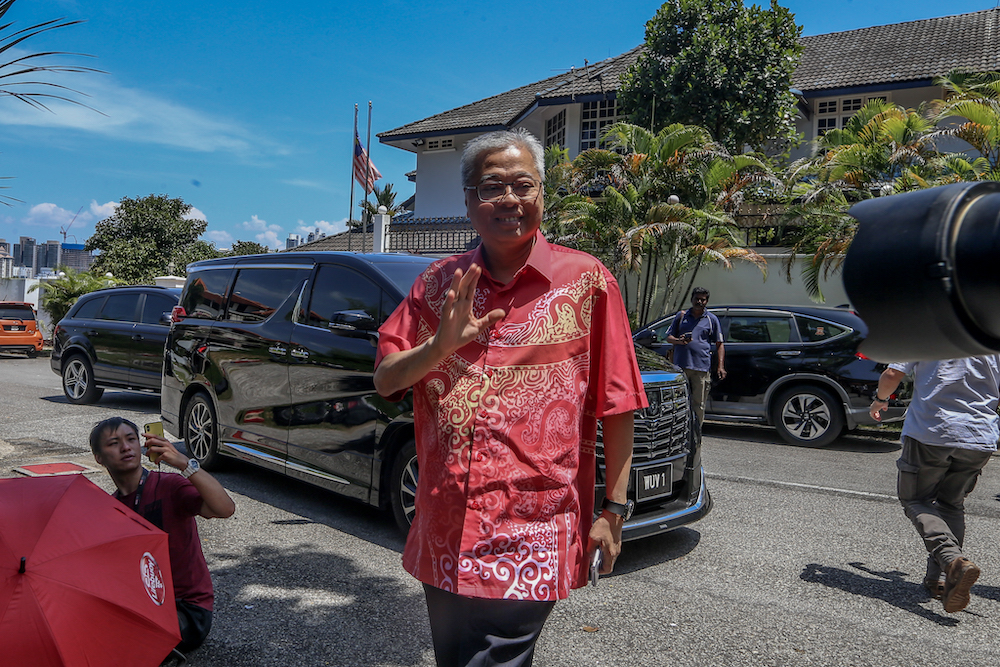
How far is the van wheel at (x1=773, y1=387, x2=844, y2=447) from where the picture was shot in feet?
31.8

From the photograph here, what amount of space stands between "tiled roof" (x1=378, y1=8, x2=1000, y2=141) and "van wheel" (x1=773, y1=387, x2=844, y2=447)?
13624 mm

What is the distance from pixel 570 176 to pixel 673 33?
4609 mm

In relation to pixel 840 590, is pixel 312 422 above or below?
above

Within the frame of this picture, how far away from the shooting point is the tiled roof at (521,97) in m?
23.4

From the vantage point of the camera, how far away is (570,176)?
56.5 feet

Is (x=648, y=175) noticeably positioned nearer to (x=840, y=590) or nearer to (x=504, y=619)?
(x=840, y=590)

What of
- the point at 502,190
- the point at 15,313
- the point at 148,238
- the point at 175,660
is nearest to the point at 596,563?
the point at 502,190

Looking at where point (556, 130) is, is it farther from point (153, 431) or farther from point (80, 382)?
point (153, 431)

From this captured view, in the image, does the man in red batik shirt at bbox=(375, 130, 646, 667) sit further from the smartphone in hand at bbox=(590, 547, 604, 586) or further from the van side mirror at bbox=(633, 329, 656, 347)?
the van side mirror at bbox=(633, 329, 656, 347)

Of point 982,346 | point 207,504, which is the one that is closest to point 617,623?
point 207,504

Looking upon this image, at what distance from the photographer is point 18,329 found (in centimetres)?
2106

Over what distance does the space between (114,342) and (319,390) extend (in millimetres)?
7497

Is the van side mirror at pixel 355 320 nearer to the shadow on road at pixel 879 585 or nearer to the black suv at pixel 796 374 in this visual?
the shadow on road at pixel 879 585

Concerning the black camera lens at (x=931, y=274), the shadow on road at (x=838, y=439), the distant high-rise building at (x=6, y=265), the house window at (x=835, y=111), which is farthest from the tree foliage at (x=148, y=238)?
the black camera lens at (x=931, y=274)
